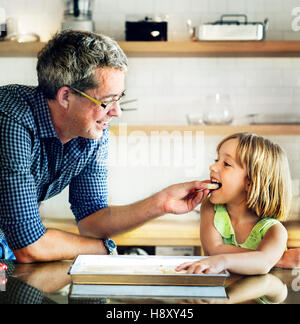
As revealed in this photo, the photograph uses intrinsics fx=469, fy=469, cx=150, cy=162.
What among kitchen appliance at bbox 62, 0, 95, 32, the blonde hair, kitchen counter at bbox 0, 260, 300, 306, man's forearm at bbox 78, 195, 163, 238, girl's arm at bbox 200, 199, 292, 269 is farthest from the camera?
kitchen appliance at bbox 62, 0, 95, 32

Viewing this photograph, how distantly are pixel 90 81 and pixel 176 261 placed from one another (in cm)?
69

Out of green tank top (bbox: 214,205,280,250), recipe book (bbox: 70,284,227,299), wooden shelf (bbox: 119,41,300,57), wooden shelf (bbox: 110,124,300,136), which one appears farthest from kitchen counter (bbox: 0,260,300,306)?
wooden shelf (bbox: 119,41,300,57)

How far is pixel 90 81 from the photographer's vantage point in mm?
1526

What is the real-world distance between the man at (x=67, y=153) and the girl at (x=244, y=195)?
15 centimetres

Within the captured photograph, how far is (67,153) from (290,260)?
0.81 meters

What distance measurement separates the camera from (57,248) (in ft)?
4.19

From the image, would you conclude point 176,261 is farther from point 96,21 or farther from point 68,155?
point 96,21

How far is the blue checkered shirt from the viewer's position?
130 cm

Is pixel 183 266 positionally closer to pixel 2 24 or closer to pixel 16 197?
pixel 16 197

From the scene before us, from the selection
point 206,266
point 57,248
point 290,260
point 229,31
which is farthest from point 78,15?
point 206,266

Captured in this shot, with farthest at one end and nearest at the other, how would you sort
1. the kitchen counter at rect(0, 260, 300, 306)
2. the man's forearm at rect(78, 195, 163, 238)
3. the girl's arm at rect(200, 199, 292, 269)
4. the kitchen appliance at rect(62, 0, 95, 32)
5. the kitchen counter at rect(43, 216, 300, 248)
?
the kitchen appliance at rect(62, 0, 95, 32) < the kitchen counter at rect(43, 216, 300, 248) < the man's forearm at rect(78, 195, 163, 238) < the girl's arm at rect(200, 199, 292, 269) < the kitchen counter at rect(0, 260, 300, 306)

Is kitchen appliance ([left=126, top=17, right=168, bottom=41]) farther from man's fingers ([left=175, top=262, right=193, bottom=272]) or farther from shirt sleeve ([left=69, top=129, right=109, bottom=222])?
man's fingers ([left=175, top=262, right=193, bottom=272])

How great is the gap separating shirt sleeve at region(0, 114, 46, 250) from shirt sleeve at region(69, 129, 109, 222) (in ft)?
1.03
